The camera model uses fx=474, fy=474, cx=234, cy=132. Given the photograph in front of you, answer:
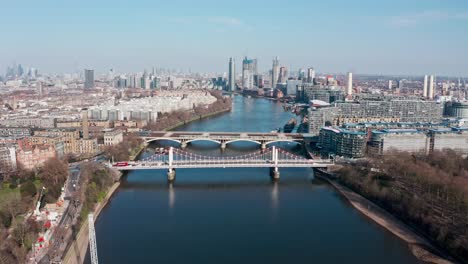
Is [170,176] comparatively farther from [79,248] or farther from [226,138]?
[226,138]

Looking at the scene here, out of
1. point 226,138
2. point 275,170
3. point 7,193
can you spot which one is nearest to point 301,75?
point 226,138

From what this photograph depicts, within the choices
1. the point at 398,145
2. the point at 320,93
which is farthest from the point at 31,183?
the point at 320,93

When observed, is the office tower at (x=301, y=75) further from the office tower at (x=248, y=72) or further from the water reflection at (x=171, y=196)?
the water reflection at (x=171, y=196)

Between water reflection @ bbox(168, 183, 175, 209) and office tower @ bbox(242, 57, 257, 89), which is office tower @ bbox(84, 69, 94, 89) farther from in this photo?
water reflection @ bbox(168, 183, 175, 209)

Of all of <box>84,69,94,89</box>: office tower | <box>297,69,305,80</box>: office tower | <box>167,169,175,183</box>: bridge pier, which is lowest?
<box>167,169,175,183</box>: bridge pier

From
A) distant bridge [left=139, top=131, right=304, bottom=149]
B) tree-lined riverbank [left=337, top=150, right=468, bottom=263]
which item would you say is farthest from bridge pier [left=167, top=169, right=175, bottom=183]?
distant bridge [left=139, top=131, right=304, bottom=149]

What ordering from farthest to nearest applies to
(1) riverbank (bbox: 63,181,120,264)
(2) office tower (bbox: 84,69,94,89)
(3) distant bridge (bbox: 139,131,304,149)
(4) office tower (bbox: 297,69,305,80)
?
(4) office tower (bbox: 297,69,305,80) < (2) office tower (bbox: 84,69,94,89) < (3) distant bridge (bbox: 139,131,304,149) < (1) riverbank (bbox: 63,181,120,264)

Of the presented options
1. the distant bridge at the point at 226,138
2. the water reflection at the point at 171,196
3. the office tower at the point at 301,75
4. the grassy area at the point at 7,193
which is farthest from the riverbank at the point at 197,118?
the office tower at the point at 301,75
